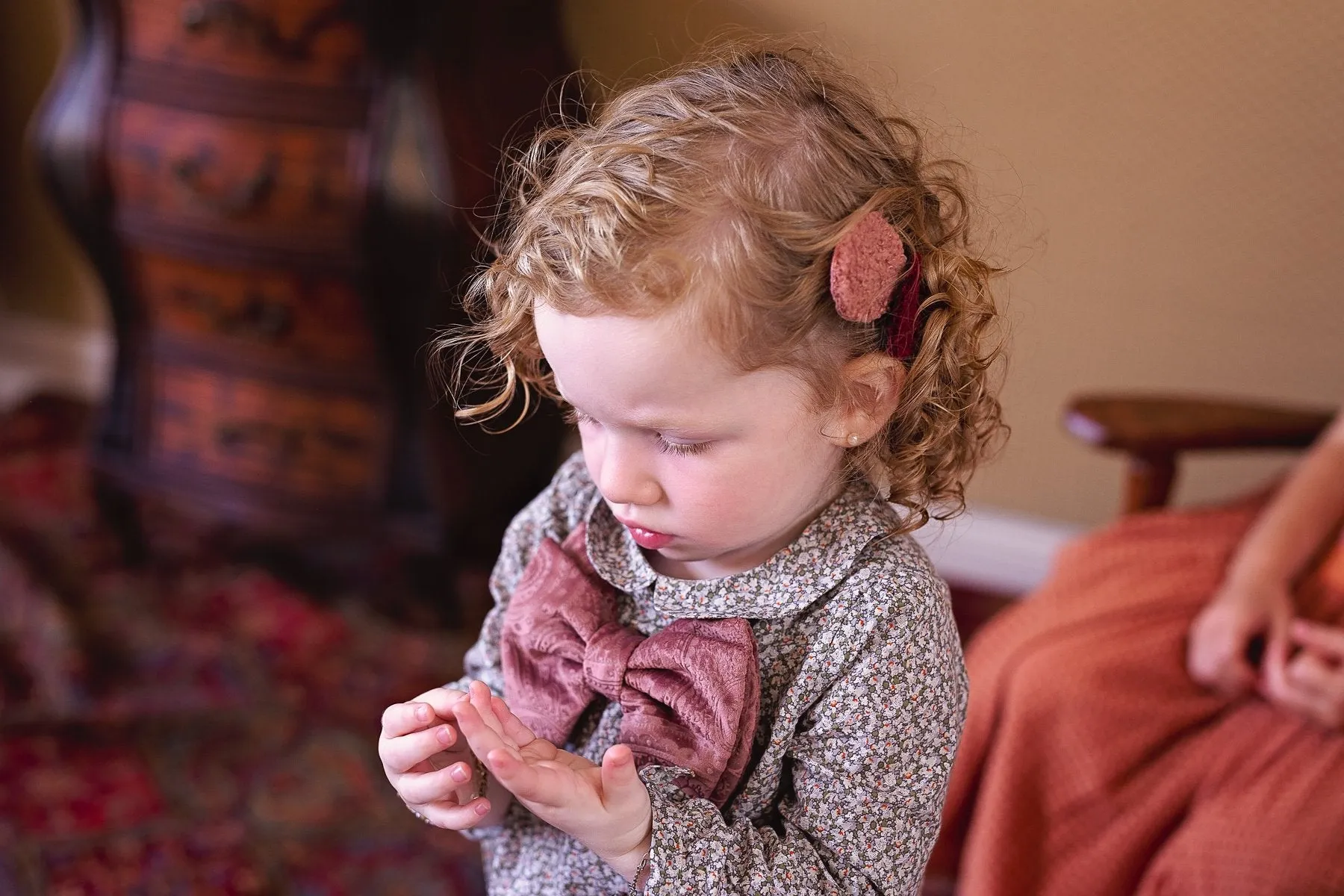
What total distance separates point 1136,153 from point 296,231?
1302mm

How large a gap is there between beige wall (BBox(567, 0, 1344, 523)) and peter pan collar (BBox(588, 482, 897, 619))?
1.01 metres

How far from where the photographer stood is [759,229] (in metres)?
0.75

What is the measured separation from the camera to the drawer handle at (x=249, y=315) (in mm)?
1915

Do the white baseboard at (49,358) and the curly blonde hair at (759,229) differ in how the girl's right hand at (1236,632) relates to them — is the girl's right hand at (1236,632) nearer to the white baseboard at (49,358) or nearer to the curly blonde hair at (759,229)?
the curly blonde hair at (759,229)

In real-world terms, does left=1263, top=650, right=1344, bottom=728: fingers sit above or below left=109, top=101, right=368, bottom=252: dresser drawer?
below

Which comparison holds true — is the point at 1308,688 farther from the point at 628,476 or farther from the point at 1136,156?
the point at 1136,156

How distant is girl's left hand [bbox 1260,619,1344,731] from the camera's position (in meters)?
1.27

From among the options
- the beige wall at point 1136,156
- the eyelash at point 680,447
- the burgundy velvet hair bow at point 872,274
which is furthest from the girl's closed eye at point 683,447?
the beige wall at point 1136,156

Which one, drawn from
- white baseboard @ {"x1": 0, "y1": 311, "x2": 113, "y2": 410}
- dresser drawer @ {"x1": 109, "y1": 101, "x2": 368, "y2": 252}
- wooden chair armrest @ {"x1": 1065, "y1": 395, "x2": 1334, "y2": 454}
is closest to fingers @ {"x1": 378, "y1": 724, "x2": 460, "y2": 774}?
wooden chair armrest @ {"x1": 1065, "y1": 395, "x2": 1334, "y2": 454}

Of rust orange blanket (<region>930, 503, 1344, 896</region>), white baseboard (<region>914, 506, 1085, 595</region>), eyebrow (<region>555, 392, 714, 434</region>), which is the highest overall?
eyebrow (<region>555, 392, 714, 434</region>)

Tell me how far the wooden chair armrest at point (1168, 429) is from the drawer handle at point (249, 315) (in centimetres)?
116

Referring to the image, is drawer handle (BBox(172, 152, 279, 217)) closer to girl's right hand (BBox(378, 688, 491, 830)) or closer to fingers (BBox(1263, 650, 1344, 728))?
girl's right hand (BBox(378, 688, 491, 830))

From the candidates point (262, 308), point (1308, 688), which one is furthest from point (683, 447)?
point (262, 308)

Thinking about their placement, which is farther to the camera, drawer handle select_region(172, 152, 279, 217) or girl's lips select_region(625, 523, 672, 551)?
drawer handle select_region(172, 152, 279, 217)
